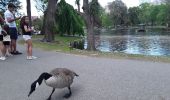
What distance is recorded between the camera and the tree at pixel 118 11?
123475mm

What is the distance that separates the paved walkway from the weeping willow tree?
1215 inches

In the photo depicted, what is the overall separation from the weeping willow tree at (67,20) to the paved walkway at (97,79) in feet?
101

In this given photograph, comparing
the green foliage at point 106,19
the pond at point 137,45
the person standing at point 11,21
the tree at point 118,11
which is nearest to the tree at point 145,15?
the green foliage at point 106,19

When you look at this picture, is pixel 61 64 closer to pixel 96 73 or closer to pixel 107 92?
pixel 96 73

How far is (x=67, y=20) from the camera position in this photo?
140ft

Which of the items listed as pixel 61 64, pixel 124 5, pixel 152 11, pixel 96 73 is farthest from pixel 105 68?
pixel 152 11

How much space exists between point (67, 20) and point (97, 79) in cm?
3497

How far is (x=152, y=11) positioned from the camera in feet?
458

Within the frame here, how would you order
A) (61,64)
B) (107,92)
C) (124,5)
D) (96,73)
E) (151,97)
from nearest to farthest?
(151,97)
(107,92)
(96,73)
(61,64)
(124,5)

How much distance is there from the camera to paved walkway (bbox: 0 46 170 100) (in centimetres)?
675

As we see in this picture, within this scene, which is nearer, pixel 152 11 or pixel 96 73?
pixel 96 73

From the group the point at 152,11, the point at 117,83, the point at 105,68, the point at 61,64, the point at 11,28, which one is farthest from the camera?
the point at 152,11

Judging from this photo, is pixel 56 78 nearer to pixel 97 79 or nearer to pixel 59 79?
pixel 59 79

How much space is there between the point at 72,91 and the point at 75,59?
506cm
